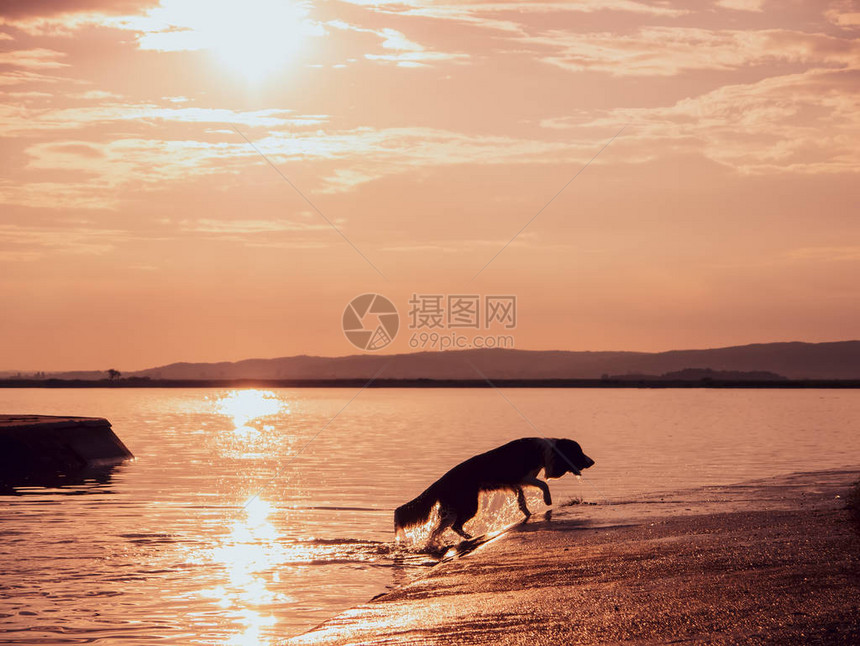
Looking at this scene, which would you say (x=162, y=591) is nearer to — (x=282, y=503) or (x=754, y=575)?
(x=754, y=575)

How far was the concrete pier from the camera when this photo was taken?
33219mm

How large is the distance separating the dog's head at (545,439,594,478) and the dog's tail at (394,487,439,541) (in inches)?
111

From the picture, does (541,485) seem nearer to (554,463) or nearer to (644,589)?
(554,463)

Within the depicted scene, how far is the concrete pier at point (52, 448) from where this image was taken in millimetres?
33219

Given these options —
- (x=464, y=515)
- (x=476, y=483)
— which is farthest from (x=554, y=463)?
(x=464, y=515)

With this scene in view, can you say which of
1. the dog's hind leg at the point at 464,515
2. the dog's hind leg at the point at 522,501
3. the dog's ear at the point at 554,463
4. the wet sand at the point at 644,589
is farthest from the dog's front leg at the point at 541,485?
the wet sand at the point at 644,589

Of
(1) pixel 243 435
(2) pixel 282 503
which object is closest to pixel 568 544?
(2) pixel 282 503

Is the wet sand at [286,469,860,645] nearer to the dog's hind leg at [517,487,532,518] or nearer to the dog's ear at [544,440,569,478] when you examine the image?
the dog's hind leg at [517,487,532,518]

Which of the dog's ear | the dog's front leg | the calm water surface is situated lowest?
the calm water surface

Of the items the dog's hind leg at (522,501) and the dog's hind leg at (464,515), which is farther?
the dog's hind leg at (522,501)

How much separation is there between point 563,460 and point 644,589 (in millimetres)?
9652

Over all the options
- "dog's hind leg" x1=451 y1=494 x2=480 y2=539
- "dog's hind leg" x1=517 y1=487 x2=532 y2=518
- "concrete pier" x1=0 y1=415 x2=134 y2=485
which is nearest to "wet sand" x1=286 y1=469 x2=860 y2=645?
"dog's hind leg" x1=451 y1=494 x2=480 y2=539

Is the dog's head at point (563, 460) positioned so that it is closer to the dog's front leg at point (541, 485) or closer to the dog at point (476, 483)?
the dog at point (476, 483)

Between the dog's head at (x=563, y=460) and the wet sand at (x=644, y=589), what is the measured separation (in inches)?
119
